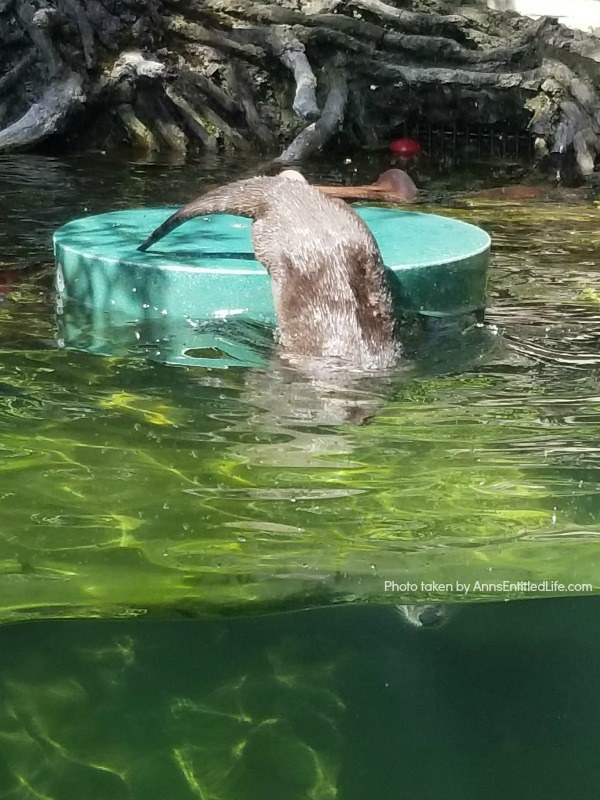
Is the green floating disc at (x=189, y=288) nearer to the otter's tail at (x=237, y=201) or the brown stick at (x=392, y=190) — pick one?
the otter's tail at (x=237, y=201)

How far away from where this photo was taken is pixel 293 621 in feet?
7.52

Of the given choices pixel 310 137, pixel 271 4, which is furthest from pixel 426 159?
pixel 271 4

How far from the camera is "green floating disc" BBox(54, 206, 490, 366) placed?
4148 millimetres

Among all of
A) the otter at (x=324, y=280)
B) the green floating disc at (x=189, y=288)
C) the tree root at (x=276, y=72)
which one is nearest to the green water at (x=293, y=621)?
the otter at (x=324, y=280)

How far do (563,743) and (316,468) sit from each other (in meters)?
0.90

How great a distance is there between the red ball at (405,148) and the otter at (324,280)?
6.23 metres

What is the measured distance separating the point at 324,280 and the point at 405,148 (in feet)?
21.7

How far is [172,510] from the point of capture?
257 cm

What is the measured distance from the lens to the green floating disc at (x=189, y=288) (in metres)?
4.15

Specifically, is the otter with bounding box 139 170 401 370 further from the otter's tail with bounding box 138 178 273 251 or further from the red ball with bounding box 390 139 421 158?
the red ball with bounding box 390 139 421 158

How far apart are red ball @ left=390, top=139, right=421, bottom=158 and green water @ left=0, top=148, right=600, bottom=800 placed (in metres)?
7.48

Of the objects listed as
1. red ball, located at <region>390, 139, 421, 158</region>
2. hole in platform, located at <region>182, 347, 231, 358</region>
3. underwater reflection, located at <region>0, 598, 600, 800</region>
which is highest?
hole in platform, located at <region>182, 347, 231, 358</region>

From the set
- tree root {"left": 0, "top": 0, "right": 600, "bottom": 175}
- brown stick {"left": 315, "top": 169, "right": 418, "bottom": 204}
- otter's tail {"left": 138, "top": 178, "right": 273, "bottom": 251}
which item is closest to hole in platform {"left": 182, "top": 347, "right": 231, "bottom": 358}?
otter's tail {"left": 138, "top": 178, "right": 273, "bottom": 251}

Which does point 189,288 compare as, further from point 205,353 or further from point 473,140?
point 473,140
